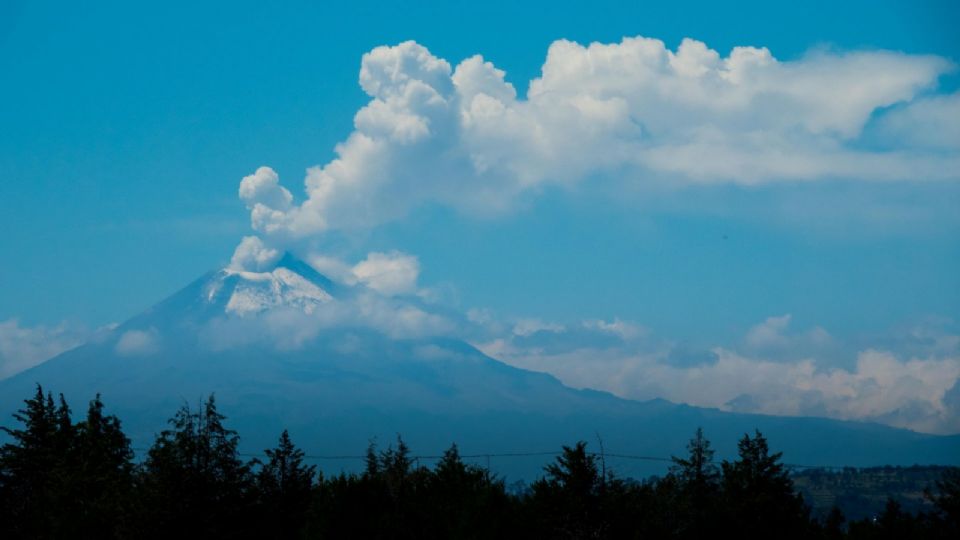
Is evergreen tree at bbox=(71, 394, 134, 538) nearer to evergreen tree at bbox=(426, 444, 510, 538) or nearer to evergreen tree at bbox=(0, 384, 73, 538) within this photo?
evergreen tree at bbox=(0, 384, 73, 538)

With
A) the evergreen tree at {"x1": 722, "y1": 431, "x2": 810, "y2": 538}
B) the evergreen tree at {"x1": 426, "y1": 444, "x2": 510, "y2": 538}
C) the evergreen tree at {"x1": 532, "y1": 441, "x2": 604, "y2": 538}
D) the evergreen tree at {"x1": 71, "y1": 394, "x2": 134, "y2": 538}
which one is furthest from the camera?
the evergreen tree at {"x1": 71, "y1": 394, "x2": 134, "y2": 538}

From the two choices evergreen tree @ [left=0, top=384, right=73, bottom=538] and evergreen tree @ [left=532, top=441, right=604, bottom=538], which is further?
evergreen tree @ [left=0, top=384, right=73, bottom=538]

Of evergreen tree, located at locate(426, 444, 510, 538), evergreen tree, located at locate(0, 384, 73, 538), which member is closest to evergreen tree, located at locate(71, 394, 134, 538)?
evergreen tree, located at locate(0, 384, 73, 538)

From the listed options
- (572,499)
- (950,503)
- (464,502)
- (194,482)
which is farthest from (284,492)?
(950,503)

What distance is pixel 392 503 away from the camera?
5181 cm

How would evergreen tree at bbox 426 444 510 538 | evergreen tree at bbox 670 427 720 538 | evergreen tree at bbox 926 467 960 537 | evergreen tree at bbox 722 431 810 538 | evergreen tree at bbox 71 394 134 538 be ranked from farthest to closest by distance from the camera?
evergreen tree at bbox 670 427 720 538 < evergreen tree at bbox 71 394 134 538 < evergreen tree at bbox 426 444 510 538 < evergreen tree at bbox 926 467 960 537 < evergreen tree at bbox 722 431 810 538

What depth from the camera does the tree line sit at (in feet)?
133

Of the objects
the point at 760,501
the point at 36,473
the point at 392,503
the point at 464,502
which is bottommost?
the point at 392,503

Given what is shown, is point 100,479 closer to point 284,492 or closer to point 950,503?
point 284,492

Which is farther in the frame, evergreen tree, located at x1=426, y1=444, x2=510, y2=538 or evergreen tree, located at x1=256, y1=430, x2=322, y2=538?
evergreen tree, located at x1=256, y1=430, x2=322, y2=538

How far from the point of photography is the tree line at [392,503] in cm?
4047

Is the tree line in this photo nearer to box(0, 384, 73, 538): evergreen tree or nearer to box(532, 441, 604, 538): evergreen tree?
box(532, 441, 604, 538): evergreen tree

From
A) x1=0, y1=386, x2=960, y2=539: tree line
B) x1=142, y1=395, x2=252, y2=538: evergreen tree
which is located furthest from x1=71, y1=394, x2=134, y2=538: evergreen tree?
x1=142, y1=395, x2=252, y2=538: evergreen tree

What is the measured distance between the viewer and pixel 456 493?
52.2m
